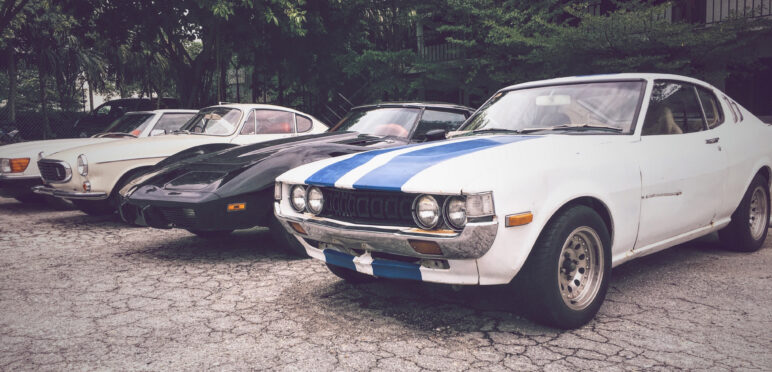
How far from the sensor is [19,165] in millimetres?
8297

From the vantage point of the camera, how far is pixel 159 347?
3.18m

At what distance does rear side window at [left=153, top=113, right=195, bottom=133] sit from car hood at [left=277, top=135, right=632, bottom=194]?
5473 millimetres

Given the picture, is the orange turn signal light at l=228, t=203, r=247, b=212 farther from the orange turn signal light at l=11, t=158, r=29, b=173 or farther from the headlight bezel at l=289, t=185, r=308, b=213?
the orange turn signal light at l=11, t=158, r=29, b=173

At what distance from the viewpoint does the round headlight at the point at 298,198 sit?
372cm

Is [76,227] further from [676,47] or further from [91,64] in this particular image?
[91,64]

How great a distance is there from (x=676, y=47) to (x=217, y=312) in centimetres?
831

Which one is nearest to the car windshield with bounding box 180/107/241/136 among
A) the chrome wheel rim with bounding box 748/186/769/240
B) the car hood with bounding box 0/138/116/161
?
the car hood with bounding box 0/138/116/161

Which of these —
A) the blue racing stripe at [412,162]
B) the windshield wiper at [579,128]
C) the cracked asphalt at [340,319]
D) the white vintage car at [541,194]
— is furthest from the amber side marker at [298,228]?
the windshield wiper at [579,128]

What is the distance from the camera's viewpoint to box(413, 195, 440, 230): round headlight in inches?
119

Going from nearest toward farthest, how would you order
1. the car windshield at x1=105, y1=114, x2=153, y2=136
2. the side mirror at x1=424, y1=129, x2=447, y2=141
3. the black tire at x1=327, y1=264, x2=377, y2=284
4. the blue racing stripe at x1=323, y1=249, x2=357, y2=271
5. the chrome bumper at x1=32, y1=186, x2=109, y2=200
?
the blue racing stripe at x1=323, y1=249, x2=357, y2=271 < the black tire at x1=327, y1=264, x2=377, y2=284 < the side mirror at x1=424, y1=129, x2=447, y2=141 < the chrome bumper at x1=32, y1=186, x2=109, y2=200 < the car windshield at x1=105, y1=114, x2=153, y2=136

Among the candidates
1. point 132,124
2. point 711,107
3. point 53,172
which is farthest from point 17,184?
point 711,107

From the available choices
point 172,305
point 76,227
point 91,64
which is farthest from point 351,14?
point 91,64

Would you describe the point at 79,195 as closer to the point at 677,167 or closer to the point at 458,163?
the point at 458,163

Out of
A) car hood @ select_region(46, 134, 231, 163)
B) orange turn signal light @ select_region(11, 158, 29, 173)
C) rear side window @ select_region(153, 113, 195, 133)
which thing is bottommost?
orange turn signal light @ select_region(11, 158, 29, 173)
